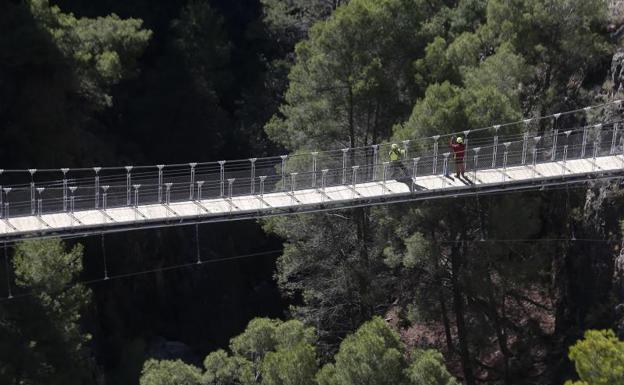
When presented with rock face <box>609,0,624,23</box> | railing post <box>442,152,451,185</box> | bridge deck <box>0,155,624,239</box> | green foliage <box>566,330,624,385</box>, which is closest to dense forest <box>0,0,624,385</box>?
rock face <box>609,0,624,23</box>

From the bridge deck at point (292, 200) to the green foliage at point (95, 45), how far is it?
20.9ft

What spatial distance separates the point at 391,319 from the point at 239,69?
891 cm

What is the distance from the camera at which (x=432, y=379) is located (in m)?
18.0

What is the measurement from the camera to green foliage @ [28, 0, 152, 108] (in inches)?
934

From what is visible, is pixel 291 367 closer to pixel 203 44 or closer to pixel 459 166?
pixel 459 166

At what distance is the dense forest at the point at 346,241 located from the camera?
2017 centimetres

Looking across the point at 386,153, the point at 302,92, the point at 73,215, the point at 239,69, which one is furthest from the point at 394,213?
the point at 239,69

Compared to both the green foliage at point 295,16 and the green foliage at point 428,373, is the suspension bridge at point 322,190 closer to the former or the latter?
the green foliage at point 428,373

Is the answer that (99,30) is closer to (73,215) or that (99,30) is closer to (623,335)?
(73,215)

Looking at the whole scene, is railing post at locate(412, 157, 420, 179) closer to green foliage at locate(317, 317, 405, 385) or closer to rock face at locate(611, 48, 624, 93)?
green foliage at locate(317, 317, 405, 385)

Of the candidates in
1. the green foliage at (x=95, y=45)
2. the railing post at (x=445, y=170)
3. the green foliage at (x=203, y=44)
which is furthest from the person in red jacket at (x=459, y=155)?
the green foliage at (x=203, y=44)

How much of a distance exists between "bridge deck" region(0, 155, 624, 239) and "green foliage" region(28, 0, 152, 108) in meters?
6.38

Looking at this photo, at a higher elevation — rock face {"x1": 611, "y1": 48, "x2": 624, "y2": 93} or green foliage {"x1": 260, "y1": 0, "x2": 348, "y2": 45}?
green foliage {"x1": 260, "y1": 0, "x2": 348, "y2": 45}

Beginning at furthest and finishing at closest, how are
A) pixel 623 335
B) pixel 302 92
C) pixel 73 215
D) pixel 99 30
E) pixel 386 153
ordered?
pixel 99 30 → pixel 302 92 → pixel 386 153 → pixel 623 335 → pixel 73 215
